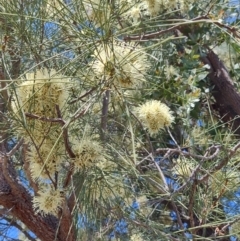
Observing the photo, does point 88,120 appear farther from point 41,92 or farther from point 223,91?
point 223,91

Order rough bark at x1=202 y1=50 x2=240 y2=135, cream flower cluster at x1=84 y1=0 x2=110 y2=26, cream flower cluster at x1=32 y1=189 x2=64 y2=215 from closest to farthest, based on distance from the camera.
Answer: cream flower cluster at x1=84 y1=0 x2=110 y2=26 < cream flower cluster at x1=32 y1=189 x2=64 y2=215 < rough bark at x1=202 y1=50 x2=240 y2=135

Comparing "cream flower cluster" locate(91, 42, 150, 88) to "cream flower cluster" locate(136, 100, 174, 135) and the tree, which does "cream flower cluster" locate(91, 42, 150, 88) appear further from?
"cream flower cluster" locate(136, 100, 174, 135)

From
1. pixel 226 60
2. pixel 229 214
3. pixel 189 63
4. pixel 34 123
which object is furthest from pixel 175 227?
pixel 226 60

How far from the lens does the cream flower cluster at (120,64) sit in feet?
2.31

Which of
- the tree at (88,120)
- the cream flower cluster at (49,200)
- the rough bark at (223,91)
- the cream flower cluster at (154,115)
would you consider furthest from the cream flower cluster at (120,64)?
the rough bark at (223,91)

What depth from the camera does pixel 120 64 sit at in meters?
0.70

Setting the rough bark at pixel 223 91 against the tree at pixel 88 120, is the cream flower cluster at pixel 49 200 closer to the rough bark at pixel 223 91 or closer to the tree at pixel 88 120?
the tree at pixel 88 120

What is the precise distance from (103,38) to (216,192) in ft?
1.92

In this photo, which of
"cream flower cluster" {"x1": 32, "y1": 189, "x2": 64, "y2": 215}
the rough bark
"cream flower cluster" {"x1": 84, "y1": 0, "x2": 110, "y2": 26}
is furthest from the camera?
the rough bark

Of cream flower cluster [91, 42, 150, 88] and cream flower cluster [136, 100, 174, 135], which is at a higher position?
cream flower cluster [91, 42, 150, 88]

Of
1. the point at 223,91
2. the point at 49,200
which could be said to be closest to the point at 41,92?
the point at 49,200

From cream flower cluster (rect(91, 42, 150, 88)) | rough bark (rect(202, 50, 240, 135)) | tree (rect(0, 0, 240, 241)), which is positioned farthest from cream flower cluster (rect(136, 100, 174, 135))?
rough bark (rect(202, 50, 240, 135))

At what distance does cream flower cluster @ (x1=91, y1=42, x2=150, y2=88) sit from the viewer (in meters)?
0.70

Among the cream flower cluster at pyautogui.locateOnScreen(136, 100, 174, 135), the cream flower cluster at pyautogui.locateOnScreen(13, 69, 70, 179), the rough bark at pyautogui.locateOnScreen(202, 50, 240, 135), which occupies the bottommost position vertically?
the rough bark at pyautogui.locateOnScreen(202, 50, 240, 135)
